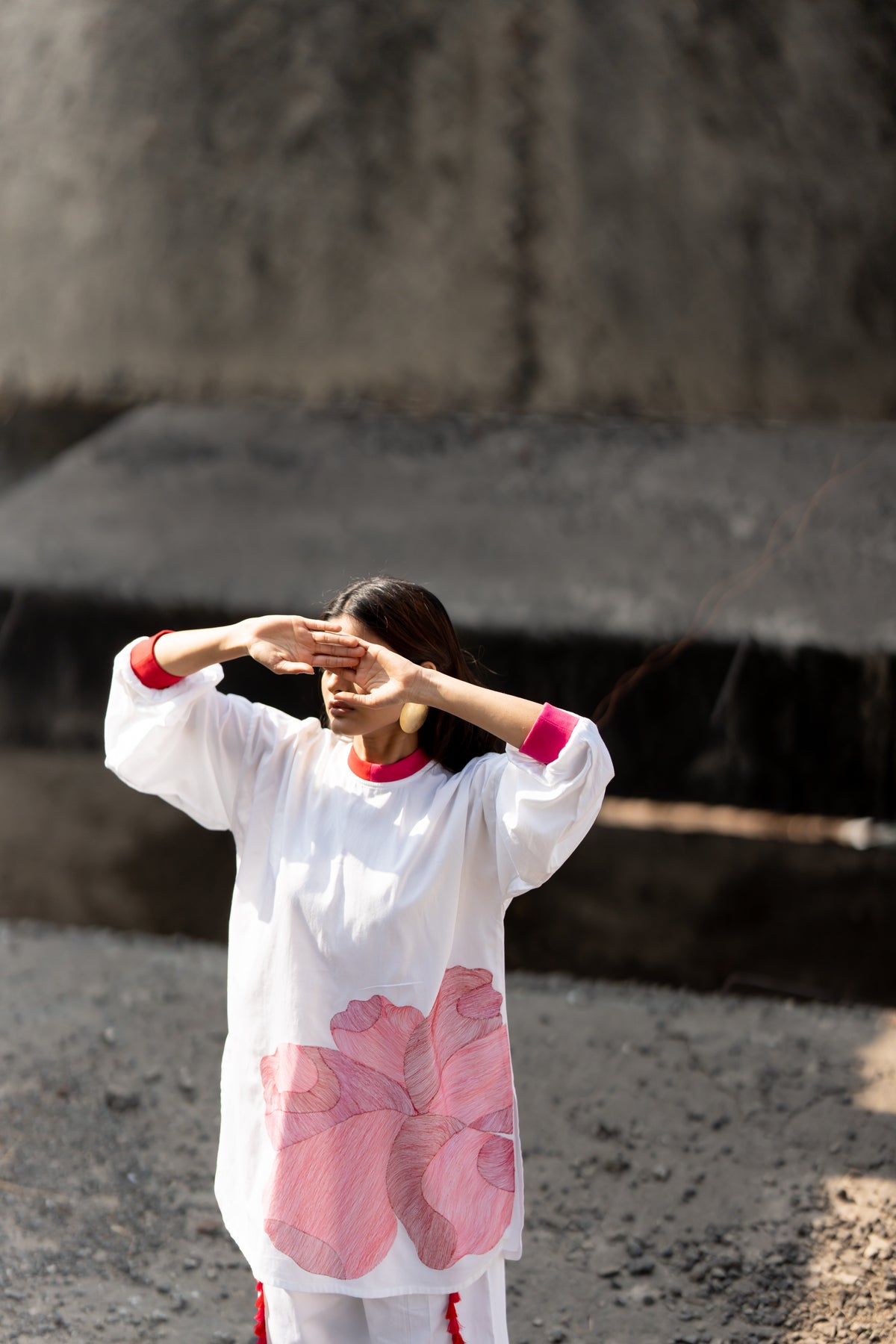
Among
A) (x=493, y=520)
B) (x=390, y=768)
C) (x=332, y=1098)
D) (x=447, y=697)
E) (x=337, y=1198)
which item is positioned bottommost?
(x=337, y=1198)

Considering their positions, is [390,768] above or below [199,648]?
below

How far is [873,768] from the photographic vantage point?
10.3 feet

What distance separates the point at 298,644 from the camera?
4.93 ft

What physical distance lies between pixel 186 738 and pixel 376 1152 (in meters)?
0.58

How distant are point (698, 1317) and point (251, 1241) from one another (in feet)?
3.24

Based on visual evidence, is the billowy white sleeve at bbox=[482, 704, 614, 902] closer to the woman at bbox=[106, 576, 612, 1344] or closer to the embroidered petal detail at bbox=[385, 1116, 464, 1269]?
the woman at bbox=[106, 576, 612, 1344]

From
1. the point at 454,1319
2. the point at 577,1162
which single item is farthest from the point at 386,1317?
the point at 577,1162

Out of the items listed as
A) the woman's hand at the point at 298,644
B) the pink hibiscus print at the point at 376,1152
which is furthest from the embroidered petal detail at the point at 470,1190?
the woman's hand at the point at 298,644

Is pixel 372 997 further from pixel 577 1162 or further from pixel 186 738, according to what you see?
pixel 577 1162

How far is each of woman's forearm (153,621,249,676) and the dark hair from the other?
120mm

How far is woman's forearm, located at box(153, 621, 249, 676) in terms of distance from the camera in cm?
155

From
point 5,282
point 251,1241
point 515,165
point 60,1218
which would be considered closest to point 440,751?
point 251,1241

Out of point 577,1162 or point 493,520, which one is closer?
point 577,1162

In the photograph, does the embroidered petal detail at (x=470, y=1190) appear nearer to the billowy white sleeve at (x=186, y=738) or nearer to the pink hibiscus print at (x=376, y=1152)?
the pink hibiscus print at (x=376, y=1152)
